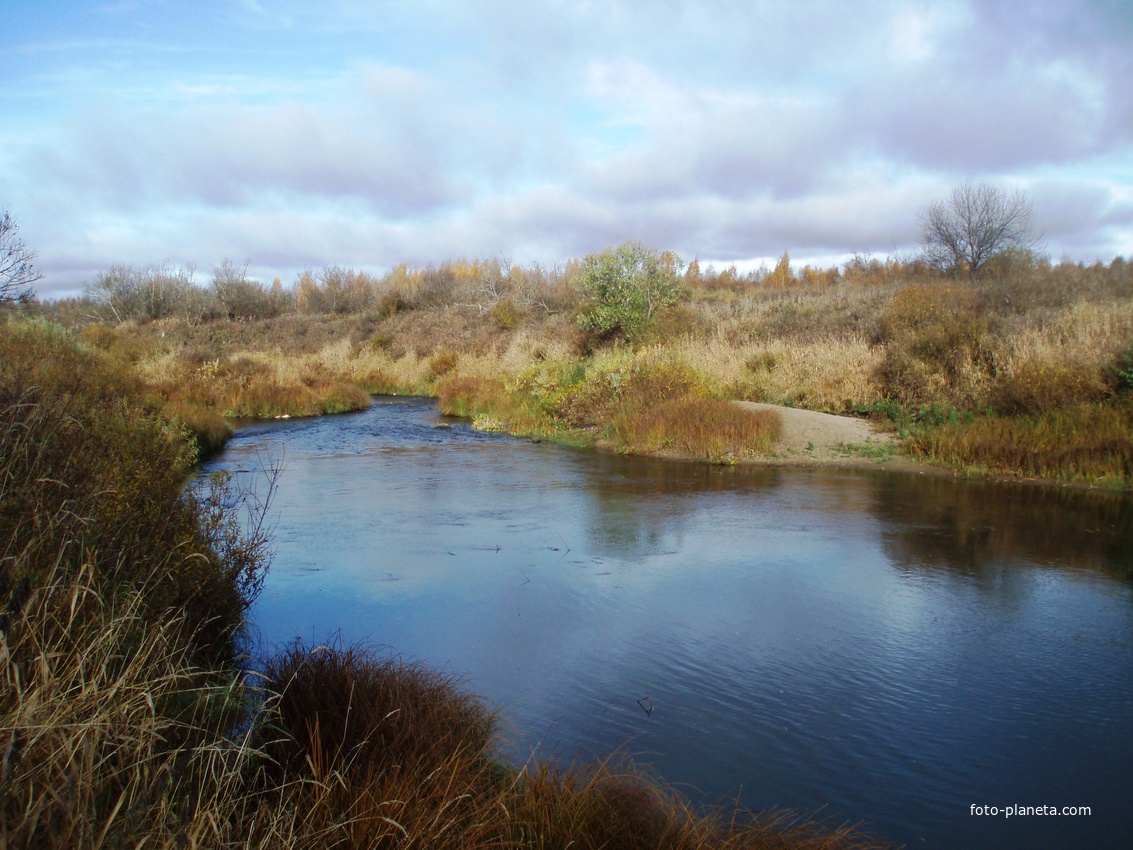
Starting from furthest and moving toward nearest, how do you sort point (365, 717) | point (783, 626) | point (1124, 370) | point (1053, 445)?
point (1124, 370) → point (1053, 445) → point (783, 626) → point (365, 717)

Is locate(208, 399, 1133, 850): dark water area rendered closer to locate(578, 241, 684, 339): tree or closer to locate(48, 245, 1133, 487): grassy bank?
locate(48, 245, 1133, 487): grassy bank

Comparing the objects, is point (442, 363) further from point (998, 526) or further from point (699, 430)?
point (998, 526)

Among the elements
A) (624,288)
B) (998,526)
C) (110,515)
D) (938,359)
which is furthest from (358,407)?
(110,515)

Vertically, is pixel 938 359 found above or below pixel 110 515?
above

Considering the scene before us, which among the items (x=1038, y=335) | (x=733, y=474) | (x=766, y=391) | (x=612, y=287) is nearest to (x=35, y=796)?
(x=733, y=474)

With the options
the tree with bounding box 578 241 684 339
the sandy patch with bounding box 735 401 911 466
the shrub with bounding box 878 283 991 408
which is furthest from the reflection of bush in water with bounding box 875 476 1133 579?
the tree with bounding box 578 241 684 339

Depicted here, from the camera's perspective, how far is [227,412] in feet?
80.7

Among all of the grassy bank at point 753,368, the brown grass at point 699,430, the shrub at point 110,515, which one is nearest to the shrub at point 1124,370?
the grassy bank at point 753,368

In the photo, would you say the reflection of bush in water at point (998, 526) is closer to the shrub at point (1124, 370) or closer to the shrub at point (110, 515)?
the shrub at point (1124, 370)

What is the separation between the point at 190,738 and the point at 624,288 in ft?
82.7

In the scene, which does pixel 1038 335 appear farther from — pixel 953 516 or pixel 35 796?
pixel 35 796

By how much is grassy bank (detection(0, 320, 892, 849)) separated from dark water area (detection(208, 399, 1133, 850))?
592 mm

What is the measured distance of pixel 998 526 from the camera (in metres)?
10.4

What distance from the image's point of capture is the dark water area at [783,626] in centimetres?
460
